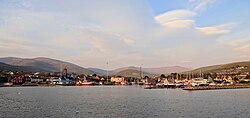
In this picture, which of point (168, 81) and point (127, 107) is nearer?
point (127, 107)

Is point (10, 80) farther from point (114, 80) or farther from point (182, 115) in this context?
point (182, 115)

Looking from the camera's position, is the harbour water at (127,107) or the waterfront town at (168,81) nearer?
the harbour water at (127,107)

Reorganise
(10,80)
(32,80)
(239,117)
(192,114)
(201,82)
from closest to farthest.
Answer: (239,117) < (192,114) < (201,82) < (10,80) < (32,80)

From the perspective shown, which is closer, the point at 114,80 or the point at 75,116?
the point at 75,116

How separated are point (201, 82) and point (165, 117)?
84.8 metres

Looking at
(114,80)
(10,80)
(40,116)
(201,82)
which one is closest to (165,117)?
(40,116)

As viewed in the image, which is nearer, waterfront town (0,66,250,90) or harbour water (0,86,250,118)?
harbour water (0,86,250,118)

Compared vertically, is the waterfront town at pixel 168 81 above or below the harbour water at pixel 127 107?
above

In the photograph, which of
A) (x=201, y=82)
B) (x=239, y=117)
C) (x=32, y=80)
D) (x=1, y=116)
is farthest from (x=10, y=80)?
(x=239, y=117)

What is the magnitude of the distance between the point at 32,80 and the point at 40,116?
5499 inches

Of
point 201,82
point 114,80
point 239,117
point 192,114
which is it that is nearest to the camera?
point 239,117

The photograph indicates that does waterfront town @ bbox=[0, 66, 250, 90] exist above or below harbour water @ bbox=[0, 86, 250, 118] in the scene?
above

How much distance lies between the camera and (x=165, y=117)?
24.2 meters

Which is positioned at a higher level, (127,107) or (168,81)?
(168,81)
